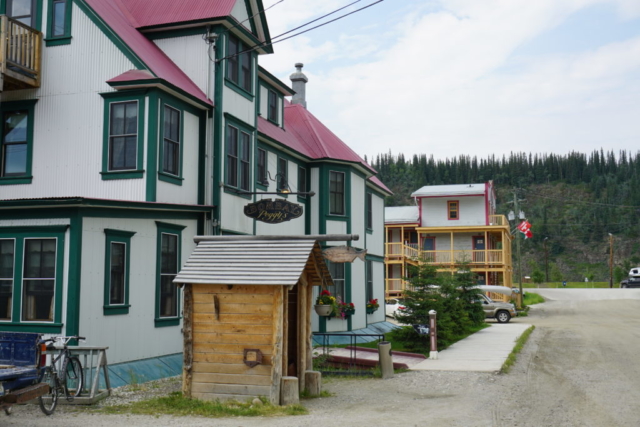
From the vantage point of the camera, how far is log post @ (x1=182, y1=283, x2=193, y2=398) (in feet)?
37.9

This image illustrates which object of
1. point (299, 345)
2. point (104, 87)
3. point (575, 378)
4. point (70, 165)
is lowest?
point (575, 378)

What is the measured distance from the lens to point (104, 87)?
1655 centimetres

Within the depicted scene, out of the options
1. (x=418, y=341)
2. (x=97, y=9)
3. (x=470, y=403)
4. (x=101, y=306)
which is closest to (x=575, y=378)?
(x=470, y=403)

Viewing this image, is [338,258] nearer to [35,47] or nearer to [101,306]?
[101,306]

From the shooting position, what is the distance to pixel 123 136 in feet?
52.8

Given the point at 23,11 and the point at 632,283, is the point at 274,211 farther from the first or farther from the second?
the point at 632,283

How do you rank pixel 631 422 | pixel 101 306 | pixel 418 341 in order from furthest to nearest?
pixel 418 341 → pixel 101 306 → pixel 631 422

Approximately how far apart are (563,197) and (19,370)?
6189 inches

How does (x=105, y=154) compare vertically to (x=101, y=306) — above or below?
above

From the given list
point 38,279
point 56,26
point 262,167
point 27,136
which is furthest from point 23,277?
point 262,167

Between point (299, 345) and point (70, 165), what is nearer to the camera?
point (299, 345)

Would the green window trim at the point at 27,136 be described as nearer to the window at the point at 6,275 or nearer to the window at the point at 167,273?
the window at the point at 6,275

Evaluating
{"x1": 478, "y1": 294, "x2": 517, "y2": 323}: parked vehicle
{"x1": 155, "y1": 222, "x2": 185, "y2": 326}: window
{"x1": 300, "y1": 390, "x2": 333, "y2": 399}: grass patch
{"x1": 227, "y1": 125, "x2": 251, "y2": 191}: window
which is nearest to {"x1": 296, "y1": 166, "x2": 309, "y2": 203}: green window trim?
{"x1": 227, "y1": 125, "x2": 251, "y2": 191}: window

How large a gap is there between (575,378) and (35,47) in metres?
15.1
